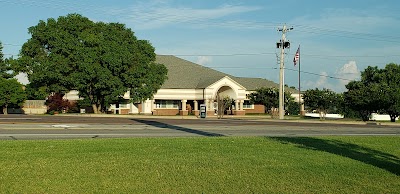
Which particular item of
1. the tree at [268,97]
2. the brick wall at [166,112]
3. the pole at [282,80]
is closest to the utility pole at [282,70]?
the pole at [282,80]

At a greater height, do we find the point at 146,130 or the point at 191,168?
the point at 146,130

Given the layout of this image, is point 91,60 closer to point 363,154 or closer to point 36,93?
point 36,93

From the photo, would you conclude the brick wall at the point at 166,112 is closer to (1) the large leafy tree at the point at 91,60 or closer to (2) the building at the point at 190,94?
(2) the building at the point at 190,94

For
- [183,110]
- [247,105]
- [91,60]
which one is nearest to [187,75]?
[183,110]

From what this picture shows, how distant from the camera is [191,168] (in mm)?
9242

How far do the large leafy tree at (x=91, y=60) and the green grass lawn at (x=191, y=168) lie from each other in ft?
120

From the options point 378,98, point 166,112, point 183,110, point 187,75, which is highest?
point 187,75

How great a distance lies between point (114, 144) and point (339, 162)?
6475 mm

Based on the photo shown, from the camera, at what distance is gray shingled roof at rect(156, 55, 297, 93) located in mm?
62888

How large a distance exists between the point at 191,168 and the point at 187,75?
187 feet

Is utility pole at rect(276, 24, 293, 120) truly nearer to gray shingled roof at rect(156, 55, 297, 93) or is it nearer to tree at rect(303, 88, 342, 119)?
tree at rect(303, 88, 342, 119)

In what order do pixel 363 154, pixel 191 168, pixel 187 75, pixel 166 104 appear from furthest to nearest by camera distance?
pixel 187 75 < pixel 166 104 < pixel 363 154 < pixel 191 168

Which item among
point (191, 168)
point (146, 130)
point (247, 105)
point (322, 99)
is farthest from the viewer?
point (247, 105)

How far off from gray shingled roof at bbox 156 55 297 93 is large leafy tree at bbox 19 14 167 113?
7.79 m
